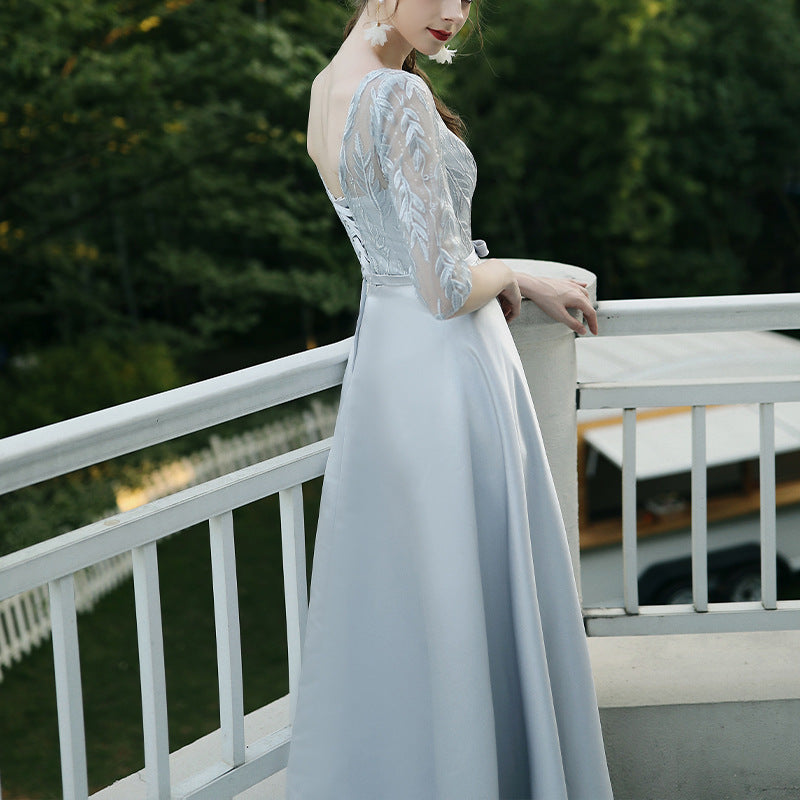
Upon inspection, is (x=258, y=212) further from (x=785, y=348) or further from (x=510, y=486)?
(x=510, y=486)

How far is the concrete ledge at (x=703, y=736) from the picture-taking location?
2.09m

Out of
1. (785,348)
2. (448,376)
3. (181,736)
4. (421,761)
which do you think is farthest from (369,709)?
(785,348)

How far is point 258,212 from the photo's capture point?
10438 millimetres

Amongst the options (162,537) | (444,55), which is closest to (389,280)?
(444,55)

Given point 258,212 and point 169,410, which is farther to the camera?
point 258,212

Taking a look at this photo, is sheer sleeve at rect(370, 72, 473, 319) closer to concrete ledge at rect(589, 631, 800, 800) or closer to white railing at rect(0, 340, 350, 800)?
white railing at rect(0, 340, 350, 800)

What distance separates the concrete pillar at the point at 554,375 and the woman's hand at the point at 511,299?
8 centimetres

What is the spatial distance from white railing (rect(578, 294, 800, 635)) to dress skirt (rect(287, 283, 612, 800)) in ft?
1.25

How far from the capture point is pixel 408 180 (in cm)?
146

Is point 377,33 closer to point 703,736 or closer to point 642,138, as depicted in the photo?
point 703,736

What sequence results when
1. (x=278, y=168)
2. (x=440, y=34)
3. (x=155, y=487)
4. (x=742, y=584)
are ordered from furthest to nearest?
(x=278, y=168), (x=155, y=487), (x=742, y=584), (x=440, y=34)

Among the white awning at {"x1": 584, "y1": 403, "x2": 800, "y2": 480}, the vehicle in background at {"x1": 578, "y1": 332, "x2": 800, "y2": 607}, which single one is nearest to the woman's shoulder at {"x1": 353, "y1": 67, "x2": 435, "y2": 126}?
the white awning at {"x1": 584, "y1": 403, "x2": 800, "y2": 480}

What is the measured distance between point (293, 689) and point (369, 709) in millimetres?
185

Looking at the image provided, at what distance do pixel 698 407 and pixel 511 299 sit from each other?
1.58ft
